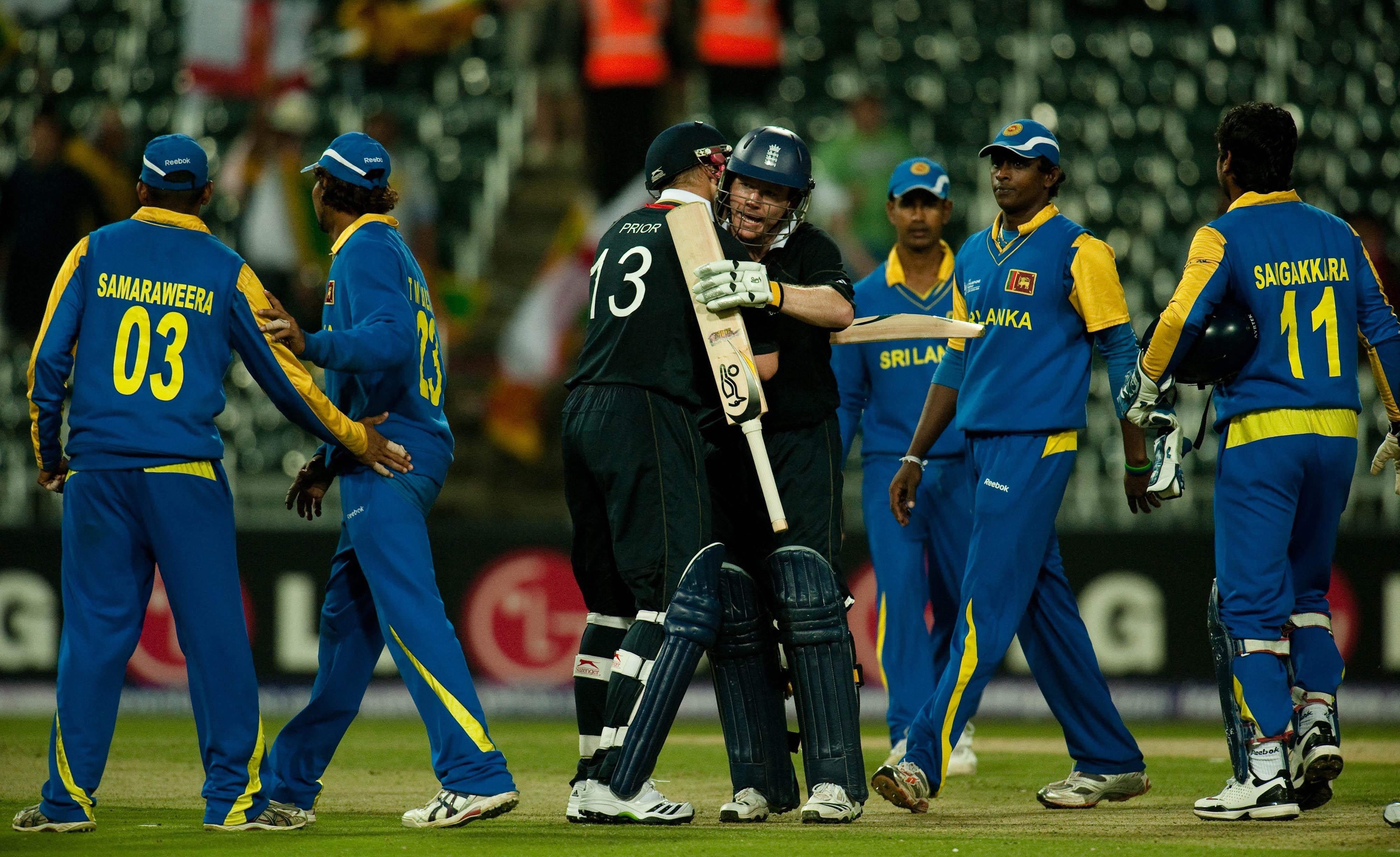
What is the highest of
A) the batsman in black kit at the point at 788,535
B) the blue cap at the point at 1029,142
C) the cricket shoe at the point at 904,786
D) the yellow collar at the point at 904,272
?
the blue cap at the point at 1029,142

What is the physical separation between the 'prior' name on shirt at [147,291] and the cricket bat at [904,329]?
214 centimetres

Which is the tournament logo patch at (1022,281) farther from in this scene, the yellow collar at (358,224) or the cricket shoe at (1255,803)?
the yellow collar at (358,224)

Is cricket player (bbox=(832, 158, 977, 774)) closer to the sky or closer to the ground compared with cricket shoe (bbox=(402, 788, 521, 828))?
closer to the sky

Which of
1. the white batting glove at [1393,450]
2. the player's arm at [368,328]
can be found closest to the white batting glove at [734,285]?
the player's arm at [368,328]

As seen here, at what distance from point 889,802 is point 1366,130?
10770 mm

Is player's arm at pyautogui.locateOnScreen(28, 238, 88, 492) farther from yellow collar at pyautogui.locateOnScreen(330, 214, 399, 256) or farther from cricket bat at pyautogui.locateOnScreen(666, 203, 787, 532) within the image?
cricket bat at pyautogui.locateOnScreen(666, 203, 787, 532)

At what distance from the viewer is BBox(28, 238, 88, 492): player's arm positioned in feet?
16.0

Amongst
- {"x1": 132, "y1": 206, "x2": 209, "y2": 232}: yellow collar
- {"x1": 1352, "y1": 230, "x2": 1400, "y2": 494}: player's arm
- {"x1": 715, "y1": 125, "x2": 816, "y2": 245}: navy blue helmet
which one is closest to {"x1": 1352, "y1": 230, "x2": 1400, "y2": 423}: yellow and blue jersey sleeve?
{"x1": 1352, "y1": 230, "x2": 1400, "y2": 494}: player's arm

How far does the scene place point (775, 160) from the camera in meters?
5.00

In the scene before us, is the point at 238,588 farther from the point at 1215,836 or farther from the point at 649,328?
the point at 1215,836

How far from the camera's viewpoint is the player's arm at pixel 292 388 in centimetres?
496

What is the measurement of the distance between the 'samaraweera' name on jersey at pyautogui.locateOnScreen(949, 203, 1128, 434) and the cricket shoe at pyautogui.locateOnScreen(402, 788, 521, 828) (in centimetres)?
209

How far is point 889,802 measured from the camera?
563cm

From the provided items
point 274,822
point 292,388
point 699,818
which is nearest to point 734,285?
point 292,388
